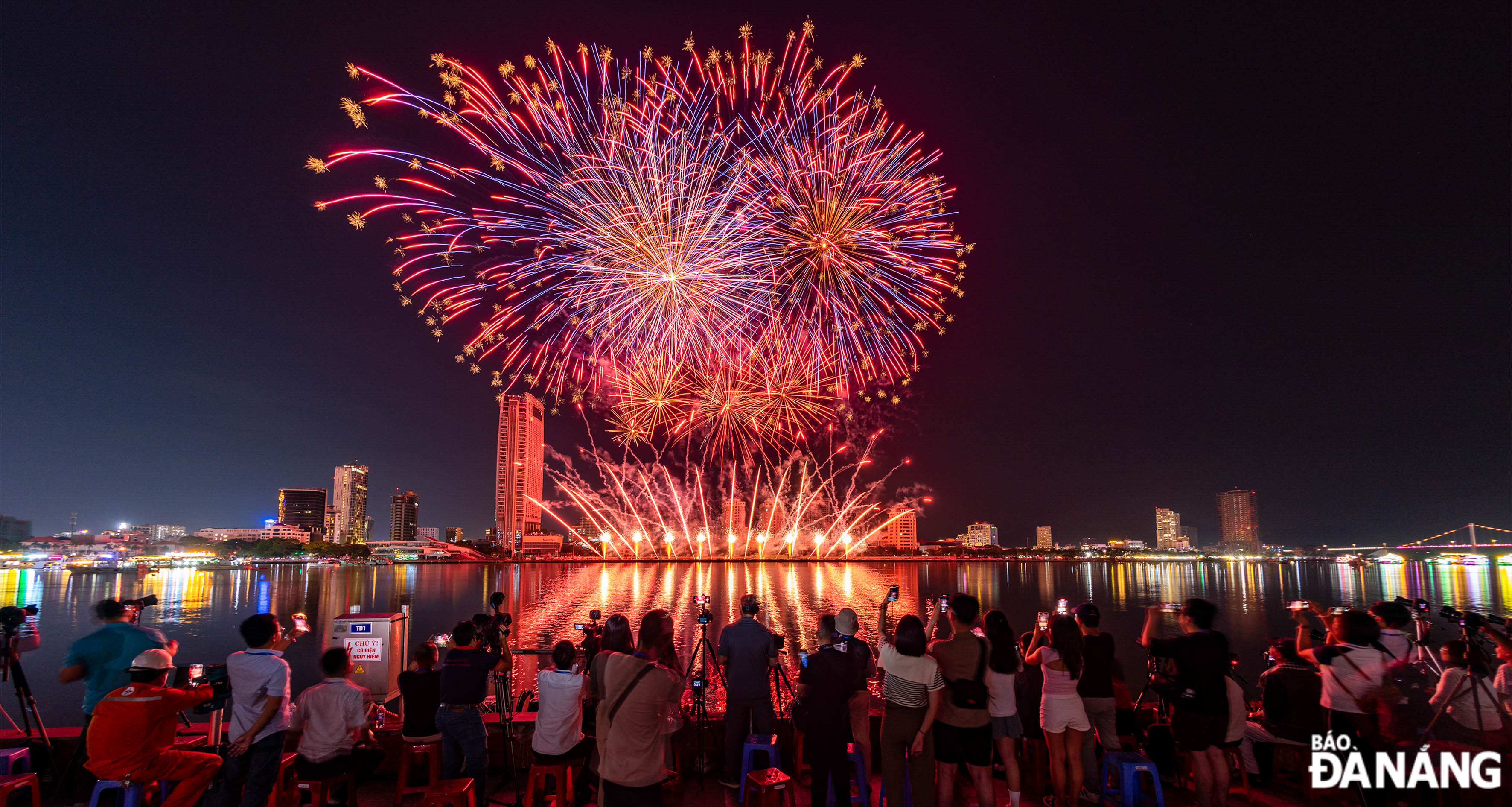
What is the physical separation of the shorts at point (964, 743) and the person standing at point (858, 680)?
661 millimetres

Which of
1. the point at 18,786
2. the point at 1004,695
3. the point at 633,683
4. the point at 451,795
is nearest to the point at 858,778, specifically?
the point at 1004,695

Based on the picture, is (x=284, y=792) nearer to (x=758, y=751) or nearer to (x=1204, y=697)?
(x=758, y=751)

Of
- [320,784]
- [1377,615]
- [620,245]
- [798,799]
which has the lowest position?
[798,799]

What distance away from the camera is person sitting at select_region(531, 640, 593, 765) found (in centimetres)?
516

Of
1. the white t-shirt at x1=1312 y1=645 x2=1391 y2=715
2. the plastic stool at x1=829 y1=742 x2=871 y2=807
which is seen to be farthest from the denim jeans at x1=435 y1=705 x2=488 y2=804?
the white t-shirt at x1=1312 y1=645 x2=1391 y2=715

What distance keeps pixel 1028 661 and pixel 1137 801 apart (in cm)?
150

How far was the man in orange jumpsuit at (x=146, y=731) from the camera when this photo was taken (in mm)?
4719

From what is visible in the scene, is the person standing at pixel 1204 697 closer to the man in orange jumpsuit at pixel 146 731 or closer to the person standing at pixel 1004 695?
the person standing at pixel 1004 695

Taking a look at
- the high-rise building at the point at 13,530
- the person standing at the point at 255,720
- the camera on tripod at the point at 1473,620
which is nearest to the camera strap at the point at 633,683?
the person standing at the point at 255,720

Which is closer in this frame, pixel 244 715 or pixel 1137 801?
pixel 244 715

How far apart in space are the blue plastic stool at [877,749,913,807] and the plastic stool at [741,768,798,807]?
2.32 feet

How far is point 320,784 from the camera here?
5.21 meters

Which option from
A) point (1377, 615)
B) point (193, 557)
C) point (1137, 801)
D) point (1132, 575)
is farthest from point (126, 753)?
point (193, 557)

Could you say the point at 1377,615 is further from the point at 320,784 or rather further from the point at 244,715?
the point at 244,715
